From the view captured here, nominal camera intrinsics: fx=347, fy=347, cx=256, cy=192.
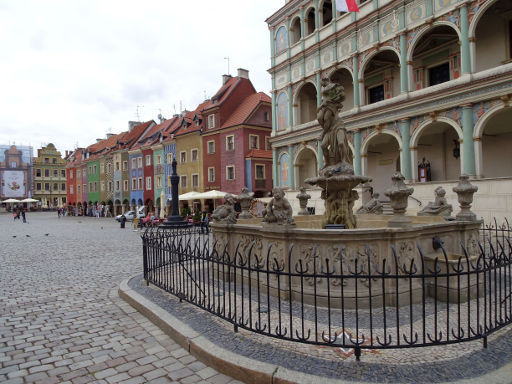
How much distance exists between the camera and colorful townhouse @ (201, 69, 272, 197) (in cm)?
3284

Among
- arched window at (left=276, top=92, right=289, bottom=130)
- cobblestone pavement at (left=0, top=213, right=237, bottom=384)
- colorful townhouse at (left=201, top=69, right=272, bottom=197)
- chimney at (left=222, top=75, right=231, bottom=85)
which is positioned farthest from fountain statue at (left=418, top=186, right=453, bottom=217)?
chimney at (left=222, top=75, right=231, bottom=85)

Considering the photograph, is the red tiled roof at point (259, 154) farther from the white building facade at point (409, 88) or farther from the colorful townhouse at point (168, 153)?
the colorful townhouse at point (168, 153)

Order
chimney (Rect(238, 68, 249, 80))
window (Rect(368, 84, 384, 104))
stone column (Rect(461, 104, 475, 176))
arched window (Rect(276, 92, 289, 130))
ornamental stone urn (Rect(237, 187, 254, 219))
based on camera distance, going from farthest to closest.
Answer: chimney (Rect(238, 68, 249, 80)), arched window (Rect(276, 92, 289, 130)), window (Rect(368, 84, 384, 104)), stone column (Rect(461, 104, 475, 176)), ornamental stone urn (Rect(237, 187, 254, 219))

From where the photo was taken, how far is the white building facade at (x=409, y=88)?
16.1 m

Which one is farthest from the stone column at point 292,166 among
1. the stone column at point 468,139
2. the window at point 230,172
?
the stone column at point 468,139

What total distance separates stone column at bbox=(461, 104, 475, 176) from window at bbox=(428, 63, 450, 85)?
12.8ft

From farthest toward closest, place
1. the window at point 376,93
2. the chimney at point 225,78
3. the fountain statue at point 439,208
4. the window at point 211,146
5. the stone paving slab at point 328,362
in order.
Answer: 1. the chimney at point 225,78
2. the window at point 211,146
3. the window at point 376,93
4. the fountain statue at point 439,208
5. the stone paving slab at point 328,362

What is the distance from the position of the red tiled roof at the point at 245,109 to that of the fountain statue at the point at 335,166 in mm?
25825

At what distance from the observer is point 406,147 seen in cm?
1875

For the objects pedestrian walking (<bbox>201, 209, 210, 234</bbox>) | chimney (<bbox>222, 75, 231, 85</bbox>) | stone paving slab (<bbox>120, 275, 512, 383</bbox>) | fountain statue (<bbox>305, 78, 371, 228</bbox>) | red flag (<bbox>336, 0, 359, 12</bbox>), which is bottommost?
stone paving slab (<bbox>120, 275, 512, 383</bbox>)

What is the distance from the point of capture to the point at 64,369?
3816mm

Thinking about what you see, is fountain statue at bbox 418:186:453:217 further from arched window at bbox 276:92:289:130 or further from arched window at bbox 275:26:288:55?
arched window at bbox 275:26:288:55

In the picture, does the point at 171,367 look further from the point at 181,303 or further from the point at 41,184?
the point at 41,184

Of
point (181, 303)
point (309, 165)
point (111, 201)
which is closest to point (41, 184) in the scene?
point (111, 201)
